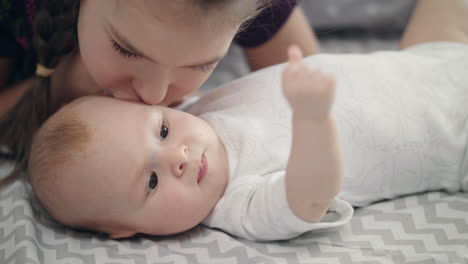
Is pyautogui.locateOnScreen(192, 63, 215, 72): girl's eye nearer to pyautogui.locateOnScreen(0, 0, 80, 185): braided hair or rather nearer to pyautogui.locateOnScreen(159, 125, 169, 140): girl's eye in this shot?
pyautogui.locateOnScreen(159, 125, 169, 140): girl's eye

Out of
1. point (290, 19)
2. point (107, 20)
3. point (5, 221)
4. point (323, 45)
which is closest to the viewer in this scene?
point (107, 20)

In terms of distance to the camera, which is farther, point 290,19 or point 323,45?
point 323,45

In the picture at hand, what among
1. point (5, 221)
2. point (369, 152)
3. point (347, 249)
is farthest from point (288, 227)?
point (5, 221)

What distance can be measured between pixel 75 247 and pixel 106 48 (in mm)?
334

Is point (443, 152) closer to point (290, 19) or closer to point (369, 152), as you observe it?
point (369, 152)

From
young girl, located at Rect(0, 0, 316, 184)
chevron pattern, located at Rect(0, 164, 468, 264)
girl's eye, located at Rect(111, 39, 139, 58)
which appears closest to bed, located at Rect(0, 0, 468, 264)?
chevron pattern, located at Rect(0, 164, 468, 264)

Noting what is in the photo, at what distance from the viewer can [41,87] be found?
105cm

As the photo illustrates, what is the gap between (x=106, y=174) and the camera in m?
0.82

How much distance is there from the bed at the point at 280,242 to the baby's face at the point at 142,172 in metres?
0.04

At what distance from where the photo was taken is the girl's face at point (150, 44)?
2.30ft

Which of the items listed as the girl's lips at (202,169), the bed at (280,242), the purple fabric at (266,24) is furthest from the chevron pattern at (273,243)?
the purple fabric at (266,24)

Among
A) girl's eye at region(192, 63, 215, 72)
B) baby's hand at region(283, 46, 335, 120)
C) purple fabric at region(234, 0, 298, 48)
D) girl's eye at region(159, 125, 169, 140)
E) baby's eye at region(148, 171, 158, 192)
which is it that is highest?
baby's hand at region(283, 46, 335, 120)

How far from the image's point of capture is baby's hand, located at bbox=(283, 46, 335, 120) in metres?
→ 0.63

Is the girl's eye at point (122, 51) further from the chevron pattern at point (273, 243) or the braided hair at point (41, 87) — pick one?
the chevron pattern at point (273, 243)
